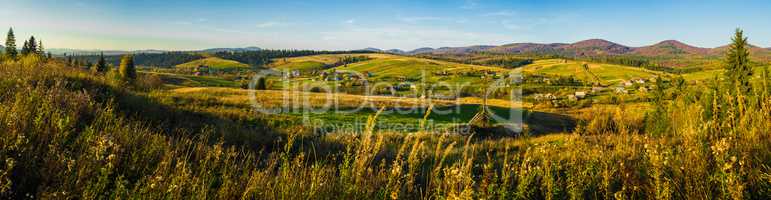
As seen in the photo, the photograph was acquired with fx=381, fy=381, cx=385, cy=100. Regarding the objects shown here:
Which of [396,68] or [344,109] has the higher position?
[396,68]

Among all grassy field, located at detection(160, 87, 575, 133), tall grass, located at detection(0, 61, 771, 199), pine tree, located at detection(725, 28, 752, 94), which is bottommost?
grassy field, located at detection(160, 87, 575, 133)

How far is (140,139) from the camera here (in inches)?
166

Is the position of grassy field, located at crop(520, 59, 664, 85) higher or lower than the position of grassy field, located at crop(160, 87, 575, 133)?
higher

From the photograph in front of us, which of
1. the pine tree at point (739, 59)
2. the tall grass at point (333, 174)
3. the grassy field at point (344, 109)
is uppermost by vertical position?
the pine tree at point (739, 59)

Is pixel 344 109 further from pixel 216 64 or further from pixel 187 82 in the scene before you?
pixel 216 64

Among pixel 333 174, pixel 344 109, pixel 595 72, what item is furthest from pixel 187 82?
pixel 595 72

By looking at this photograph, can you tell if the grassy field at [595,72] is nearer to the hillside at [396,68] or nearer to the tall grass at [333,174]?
the hillside at [396,68]

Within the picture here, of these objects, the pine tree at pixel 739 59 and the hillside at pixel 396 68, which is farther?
the hillside at pixel 396 68

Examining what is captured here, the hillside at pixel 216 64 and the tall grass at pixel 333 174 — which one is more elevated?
the hillside at pixel 216 64

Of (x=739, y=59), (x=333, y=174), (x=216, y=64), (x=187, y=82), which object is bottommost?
(x=187, y=82)

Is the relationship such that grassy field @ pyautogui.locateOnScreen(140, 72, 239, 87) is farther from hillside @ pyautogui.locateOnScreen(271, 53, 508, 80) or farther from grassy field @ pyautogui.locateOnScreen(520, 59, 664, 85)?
grassy field @ pyautogui.locateOnScreen(520, 59, 664, 85)

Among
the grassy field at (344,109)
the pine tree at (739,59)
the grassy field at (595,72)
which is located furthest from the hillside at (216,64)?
the pine tree at (739,59)

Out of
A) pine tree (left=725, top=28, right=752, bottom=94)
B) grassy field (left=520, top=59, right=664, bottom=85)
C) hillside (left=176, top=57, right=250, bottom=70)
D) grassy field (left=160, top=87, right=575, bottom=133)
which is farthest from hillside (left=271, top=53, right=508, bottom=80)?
grassy field (left=160, top=87, right=575, bottom=133)

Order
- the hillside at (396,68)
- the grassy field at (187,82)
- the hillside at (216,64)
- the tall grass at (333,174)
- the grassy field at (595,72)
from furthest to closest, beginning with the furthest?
the hillside at (216,64) < the hillside at (396,68) < the grassy field at (595,72) < the grassy field at (187,82) < the tall grass at (333,174)
